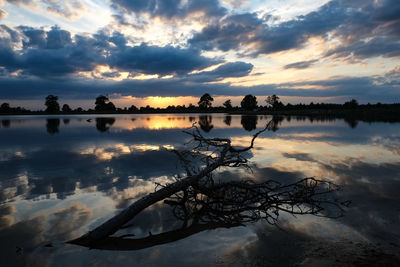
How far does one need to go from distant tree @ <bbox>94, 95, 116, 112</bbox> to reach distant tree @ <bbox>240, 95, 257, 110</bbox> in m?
87.1

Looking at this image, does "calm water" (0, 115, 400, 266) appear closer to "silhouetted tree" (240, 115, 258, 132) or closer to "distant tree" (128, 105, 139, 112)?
"silhouetted tree" (240, 115, 258, 132)

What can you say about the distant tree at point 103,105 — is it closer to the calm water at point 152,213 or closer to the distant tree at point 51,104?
the distant tree at point 51,104

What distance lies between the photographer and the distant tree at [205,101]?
544 feet

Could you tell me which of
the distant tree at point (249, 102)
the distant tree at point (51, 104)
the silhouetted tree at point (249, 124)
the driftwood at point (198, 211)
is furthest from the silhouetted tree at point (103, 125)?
the distant tree at point (51, 104)

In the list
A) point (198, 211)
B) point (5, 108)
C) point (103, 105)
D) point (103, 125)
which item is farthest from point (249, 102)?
point (198, 211)

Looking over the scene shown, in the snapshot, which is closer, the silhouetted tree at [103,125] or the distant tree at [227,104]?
the silhouetted tree at [103,125]

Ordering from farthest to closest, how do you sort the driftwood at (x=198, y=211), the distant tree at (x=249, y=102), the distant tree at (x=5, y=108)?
the distant tree at (x=249, y=102) → the distant tree at (x=5, y=108) → the driftwood at (x=198, y=211)

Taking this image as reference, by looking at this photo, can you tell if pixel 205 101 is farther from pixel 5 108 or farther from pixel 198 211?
pixel 198 211

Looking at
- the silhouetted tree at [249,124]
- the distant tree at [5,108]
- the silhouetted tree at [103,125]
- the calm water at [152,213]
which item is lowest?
the calm water at [152,213]

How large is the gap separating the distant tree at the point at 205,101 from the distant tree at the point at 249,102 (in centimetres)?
2295

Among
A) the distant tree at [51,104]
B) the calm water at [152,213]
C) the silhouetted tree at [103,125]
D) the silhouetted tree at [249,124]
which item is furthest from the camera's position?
the distant tree at [51,104]

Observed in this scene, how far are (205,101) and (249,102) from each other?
28994mm

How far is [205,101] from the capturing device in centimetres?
16588

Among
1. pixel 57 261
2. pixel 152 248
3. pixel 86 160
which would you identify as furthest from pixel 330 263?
Result: pixel 86 160
